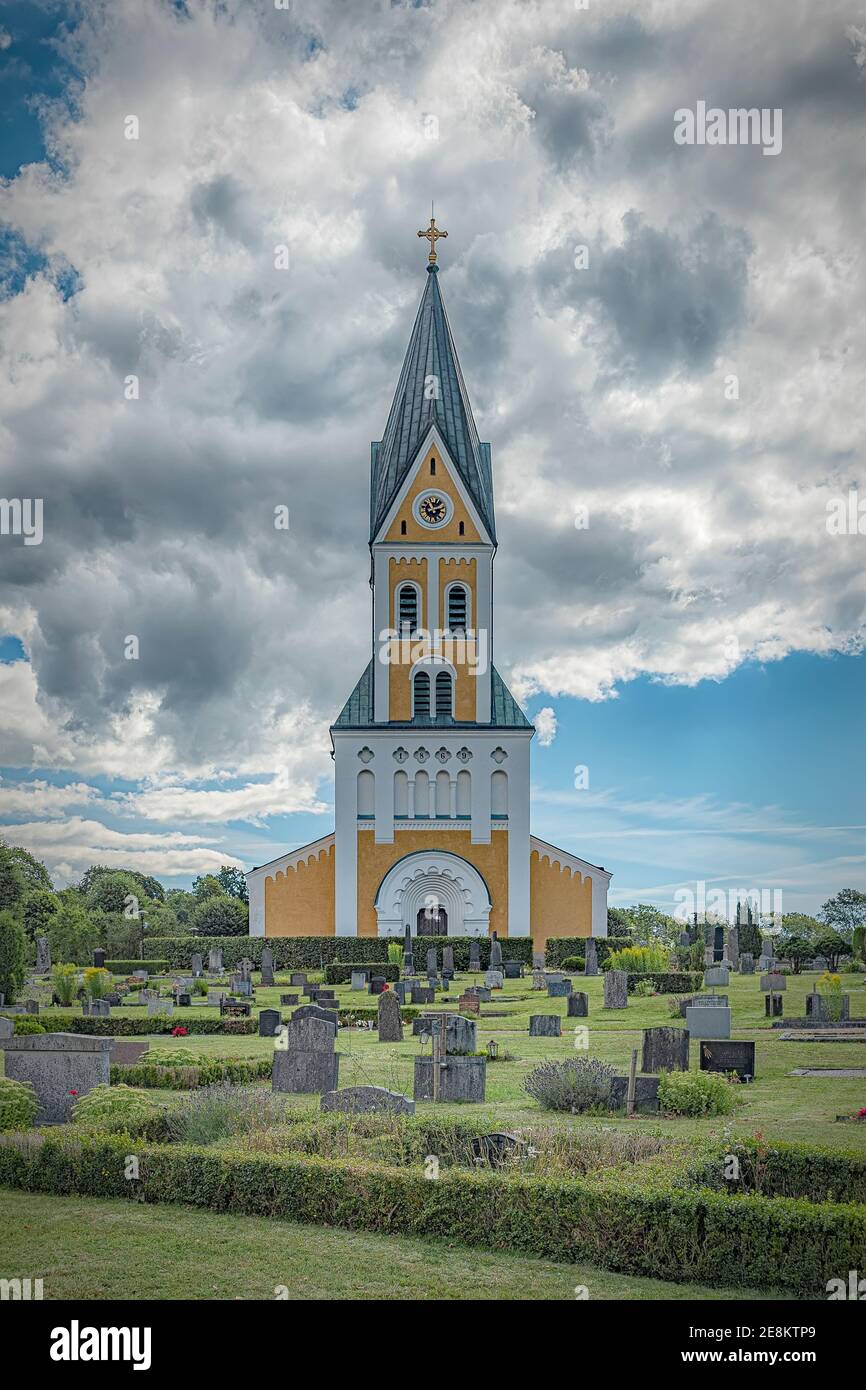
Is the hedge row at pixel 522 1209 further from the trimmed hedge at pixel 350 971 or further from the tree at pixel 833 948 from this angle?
the tree at pixel 833 948

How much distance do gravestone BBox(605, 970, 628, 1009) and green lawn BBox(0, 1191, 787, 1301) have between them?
20208mm

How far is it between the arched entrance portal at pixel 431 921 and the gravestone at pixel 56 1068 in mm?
40209

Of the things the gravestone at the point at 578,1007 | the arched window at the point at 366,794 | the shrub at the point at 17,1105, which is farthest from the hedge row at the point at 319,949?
the shrub at the point at 17,1105

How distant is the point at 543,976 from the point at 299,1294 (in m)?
31.0

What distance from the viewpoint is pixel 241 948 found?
50.0 metres

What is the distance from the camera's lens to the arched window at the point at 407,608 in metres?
57.7

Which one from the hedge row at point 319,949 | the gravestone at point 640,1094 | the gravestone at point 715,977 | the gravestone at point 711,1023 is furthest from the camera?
the hedge row at point 319,949

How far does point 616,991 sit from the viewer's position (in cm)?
2994

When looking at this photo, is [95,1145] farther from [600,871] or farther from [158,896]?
[158,896]

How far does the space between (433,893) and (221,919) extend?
22.6m

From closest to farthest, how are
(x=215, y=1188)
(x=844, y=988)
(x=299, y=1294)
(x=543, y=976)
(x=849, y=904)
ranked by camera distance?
(x=299, y=1294) < (x=215, y=1188) < (x=844, y=988) < (x=543, y=976) < (x=849, y=904)

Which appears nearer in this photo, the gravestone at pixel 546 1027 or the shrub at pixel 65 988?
the gravestone at pixel 546 1027

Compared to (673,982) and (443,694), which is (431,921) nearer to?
(443,694)
